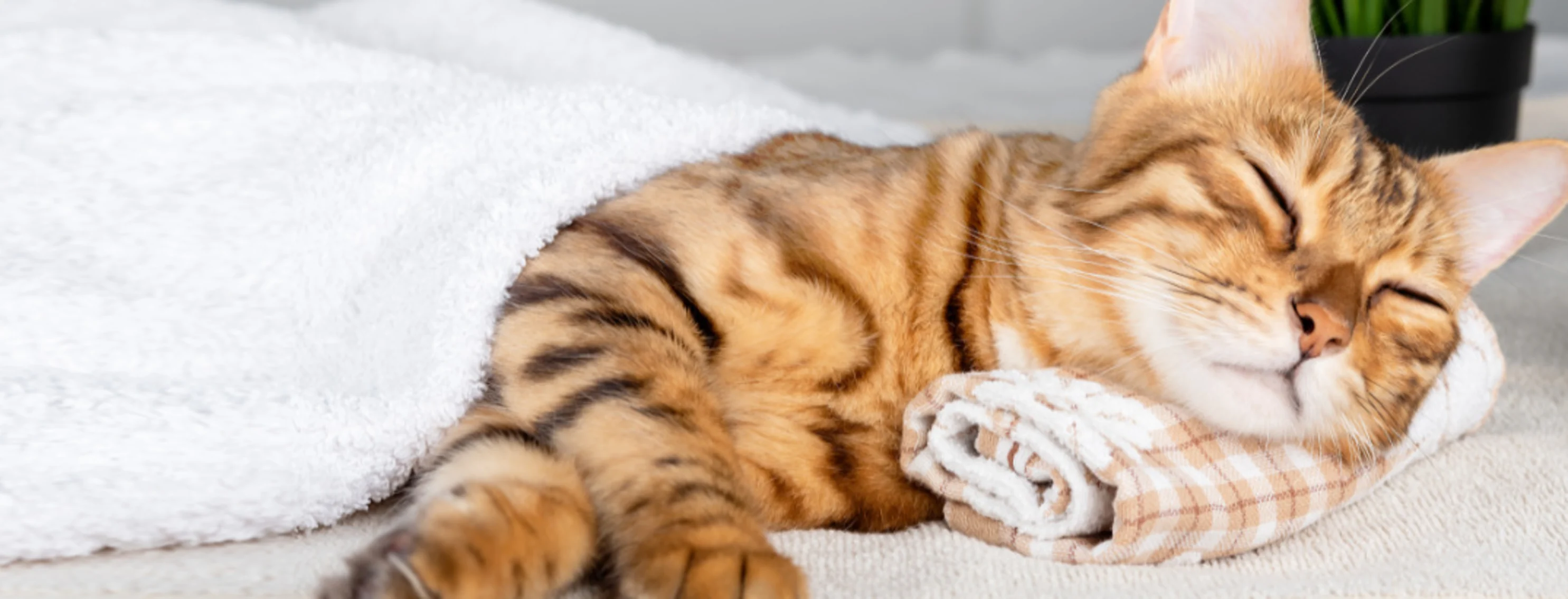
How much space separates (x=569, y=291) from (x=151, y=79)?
706 mm

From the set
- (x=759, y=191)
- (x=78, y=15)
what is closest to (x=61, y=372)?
(x=759, y=191)

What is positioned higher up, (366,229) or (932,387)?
(366,229)

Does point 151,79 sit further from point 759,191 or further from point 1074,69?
point 1074,69

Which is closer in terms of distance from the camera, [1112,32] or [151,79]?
[151,79]

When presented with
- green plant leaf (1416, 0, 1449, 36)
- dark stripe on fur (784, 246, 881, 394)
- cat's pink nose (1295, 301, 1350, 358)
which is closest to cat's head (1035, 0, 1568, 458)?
cat's pink nose (1295, 301, 1350, 358)

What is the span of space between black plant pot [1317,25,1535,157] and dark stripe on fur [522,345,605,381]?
178cm

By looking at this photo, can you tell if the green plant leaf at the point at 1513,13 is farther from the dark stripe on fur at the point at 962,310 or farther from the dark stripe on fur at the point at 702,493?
the dark stripe on fur at the point at 702,493

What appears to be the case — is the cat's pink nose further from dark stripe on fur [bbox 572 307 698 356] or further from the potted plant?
the potted plant

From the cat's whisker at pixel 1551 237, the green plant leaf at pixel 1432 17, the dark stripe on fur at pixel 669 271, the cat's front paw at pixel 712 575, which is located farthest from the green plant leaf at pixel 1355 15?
the cat's front paw at pixel 712 575

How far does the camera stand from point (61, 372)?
44.1 inches

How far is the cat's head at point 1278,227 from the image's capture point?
107cm

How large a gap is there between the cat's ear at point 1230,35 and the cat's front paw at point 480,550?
0.77 m

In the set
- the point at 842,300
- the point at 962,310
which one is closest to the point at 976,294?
the point at 962,310

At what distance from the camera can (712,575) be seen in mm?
848
